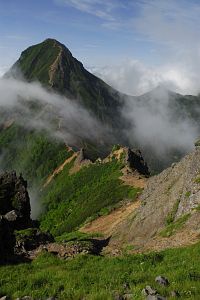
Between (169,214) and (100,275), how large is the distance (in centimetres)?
2378

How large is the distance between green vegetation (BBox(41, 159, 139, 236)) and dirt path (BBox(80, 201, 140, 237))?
2.52 m

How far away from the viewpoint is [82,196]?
347ft

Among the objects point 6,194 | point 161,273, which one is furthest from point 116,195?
point 161,273

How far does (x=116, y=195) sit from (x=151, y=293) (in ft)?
227

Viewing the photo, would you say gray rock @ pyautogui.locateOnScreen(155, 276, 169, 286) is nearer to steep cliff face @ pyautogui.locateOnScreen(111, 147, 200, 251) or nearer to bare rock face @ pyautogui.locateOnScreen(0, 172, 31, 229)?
steep cliff face @ pyautogui.locateOnScreen(111, 147, 200, 251)

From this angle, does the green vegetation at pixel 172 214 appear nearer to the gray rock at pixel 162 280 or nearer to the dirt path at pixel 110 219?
the dirt path at pixel 110 219

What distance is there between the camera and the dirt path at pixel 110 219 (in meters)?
73.7

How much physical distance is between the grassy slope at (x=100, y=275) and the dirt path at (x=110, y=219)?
137 ft

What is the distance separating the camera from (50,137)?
18588 centimetres

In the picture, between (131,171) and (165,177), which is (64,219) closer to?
(131,171)

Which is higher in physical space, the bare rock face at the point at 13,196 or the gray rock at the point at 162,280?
the bare rock face at the point at 13,196

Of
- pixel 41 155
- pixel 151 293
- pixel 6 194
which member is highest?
pixel 41 155

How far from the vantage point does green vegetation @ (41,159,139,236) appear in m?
88.1

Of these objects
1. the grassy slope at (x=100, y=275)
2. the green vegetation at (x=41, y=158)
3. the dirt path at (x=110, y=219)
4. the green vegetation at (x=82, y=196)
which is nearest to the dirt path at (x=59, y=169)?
the green vegetation at (x=41, y=158)
